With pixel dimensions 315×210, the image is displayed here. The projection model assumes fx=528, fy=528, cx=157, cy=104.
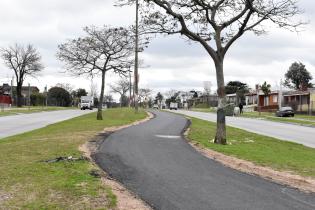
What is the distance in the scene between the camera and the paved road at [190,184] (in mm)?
8898

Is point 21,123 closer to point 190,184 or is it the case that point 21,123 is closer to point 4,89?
point 190,184

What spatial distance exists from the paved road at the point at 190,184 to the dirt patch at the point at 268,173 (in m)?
0.40

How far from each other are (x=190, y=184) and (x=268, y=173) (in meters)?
2.93

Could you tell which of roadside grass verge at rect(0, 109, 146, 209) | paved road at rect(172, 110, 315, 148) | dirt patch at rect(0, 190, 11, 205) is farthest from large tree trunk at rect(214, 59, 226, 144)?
dirt patch at rect(0, 190, 11, 205)

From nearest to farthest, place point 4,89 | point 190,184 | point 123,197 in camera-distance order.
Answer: point 123,197 < point 190,184 < point 4,89

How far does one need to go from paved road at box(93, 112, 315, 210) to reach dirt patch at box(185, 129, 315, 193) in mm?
405

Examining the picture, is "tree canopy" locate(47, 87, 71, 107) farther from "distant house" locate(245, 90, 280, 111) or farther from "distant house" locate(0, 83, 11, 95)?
"distant house" locate(245, 90, 280, 111)

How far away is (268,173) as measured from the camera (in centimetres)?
1277

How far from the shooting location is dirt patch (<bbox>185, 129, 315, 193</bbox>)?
11200 mm

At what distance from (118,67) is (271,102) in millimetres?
65371

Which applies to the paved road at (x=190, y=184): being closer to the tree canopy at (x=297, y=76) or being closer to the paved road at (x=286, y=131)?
the paved road at (x=286, y=131)

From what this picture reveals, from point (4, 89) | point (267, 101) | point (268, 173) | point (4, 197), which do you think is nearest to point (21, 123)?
point (268, 173)

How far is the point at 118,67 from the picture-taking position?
40281 mm

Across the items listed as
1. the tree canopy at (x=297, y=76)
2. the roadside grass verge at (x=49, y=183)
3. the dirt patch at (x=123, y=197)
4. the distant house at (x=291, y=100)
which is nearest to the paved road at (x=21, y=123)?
the roadside grass verge at (x=49, y=183)
